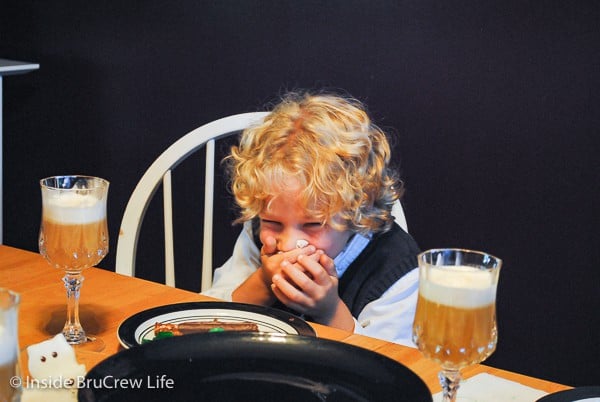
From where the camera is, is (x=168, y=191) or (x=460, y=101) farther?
(x=460, y=101)

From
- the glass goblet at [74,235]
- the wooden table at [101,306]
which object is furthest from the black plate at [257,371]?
the glass goblet at [74,235]

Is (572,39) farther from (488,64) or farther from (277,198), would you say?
(277,198)

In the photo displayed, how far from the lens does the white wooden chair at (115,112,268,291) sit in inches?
67.8

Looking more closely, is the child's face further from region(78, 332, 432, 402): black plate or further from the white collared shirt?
region(78, 332, 432, 402): black plate

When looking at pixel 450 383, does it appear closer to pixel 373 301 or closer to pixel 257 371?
pixel 257 371

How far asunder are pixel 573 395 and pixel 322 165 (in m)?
0.73

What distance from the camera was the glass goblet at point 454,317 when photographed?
880mm

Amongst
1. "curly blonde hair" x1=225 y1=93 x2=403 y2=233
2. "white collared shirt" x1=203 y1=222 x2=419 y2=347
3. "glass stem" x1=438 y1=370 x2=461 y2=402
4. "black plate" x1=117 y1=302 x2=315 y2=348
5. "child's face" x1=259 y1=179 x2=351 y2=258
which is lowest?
"white collared shirt" x1=203 y1=222 x2=419 y2=347

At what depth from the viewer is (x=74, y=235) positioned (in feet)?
Answer: 3.75

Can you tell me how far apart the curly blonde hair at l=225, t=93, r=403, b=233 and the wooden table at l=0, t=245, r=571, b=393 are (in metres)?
0.31

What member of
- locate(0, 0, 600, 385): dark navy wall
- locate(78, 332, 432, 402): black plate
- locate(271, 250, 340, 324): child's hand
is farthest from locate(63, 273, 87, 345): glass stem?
locate(0, 0, 600, 385): dark navy wall

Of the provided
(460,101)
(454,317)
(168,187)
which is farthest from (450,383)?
(460,101)

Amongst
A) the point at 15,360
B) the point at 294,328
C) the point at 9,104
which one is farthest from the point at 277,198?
the point at 9,104

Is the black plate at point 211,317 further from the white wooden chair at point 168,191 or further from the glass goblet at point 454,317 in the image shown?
the white wooden chair at point 168,191
